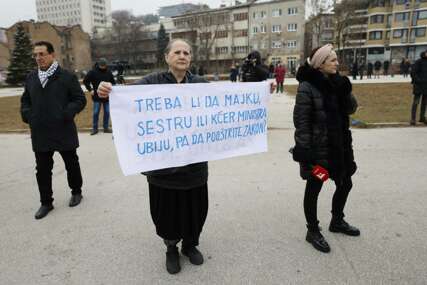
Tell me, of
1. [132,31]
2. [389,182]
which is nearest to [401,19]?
[132,31]

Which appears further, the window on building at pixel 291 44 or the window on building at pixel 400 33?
the window on building at pixel 291 44

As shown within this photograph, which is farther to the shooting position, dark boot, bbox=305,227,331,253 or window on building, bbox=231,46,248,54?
window on building, bbox=231,46,248,54

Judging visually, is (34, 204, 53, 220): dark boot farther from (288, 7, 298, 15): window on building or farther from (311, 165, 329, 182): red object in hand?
(288, 7, 298, 15): window on building

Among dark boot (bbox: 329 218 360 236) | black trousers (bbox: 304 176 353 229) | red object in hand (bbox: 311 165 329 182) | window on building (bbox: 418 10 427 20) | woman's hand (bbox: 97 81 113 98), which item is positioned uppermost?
window on building (bbox: 418 10 427 20)

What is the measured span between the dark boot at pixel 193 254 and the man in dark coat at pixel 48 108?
201cm

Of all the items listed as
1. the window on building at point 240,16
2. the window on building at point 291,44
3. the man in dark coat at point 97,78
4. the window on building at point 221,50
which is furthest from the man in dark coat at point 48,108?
the window on building at point 240,16

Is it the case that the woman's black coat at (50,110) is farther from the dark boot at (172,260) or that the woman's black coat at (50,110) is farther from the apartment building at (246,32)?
the apartment building at (246,32)

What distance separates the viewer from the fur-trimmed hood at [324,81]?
2.80 metres

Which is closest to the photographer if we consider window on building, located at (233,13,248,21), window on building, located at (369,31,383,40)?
window on building, located at (233,13,248,21)

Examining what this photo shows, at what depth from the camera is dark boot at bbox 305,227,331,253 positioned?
3020 millimetres

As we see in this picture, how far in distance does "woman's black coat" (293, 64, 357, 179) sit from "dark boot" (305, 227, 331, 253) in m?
0.61

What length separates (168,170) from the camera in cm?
264

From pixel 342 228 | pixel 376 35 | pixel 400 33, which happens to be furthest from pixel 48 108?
pixel 376 35

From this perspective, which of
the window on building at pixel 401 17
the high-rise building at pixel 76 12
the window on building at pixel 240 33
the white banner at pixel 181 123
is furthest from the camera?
the high-rise building at pixel 76 12
